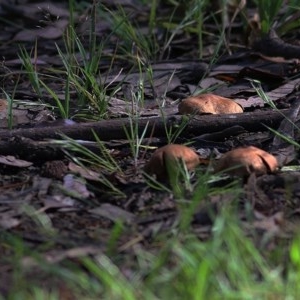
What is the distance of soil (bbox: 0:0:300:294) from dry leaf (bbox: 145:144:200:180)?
0.16ft

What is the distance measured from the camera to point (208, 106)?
3.06m

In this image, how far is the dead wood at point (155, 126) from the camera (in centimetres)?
287

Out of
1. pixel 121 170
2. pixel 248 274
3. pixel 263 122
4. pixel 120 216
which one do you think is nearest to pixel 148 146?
pixel 121 170

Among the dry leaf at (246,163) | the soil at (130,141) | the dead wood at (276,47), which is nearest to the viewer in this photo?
the soil at (130,141)

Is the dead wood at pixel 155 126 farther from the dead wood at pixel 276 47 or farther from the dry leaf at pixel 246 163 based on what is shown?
the dead wood at pixel 276 47

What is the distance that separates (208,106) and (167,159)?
0.60m

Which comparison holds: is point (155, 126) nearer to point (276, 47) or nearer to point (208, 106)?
point (208, 106)

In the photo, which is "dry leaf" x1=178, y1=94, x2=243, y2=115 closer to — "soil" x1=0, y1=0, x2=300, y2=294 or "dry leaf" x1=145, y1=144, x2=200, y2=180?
"soil" x1=0, y1=0, x2=300, y2=294

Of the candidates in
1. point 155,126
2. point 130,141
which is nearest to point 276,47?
point 155,126

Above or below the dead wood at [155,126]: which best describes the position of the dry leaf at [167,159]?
above

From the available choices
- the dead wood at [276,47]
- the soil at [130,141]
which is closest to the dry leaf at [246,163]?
the soil at [130,141]

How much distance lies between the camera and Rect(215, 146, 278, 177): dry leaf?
249 cm

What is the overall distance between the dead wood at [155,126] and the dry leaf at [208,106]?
0.22ft

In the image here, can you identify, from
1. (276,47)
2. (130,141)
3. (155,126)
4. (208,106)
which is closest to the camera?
(130,141)
